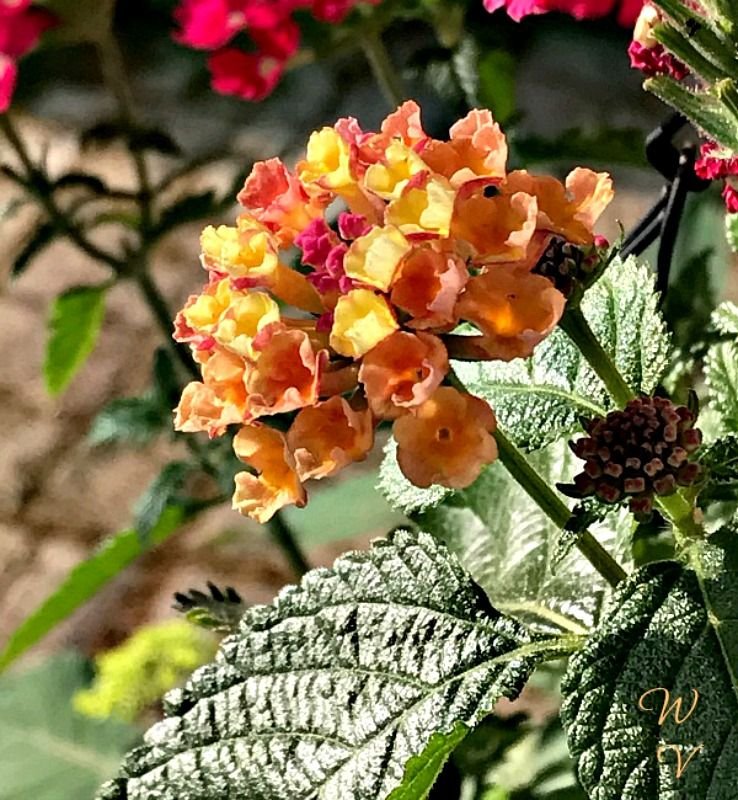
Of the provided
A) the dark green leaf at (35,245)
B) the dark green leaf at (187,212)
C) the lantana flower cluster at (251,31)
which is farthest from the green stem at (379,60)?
the dark green leaf at (35,245)

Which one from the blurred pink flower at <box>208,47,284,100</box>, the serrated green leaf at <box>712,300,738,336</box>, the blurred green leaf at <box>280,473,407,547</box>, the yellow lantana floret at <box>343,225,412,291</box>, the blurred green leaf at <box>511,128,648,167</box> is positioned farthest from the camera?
the blurred green leaf at <box>280,473,407,547</box>

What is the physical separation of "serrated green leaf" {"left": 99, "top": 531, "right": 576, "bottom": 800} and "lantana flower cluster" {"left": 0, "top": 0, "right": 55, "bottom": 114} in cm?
55

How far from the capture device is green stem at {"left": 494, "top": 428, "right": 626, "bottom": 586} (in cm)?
37

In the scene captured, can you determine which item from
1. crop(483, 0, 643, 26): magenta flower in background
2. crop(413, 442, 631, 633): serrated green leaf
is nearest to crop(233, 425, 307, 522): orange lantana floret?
crop(413, 442, 631, 633): serrated green leaf

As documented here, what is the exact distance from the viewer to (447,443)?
33cm

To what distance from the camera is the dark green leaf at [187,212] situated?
89 centimetres

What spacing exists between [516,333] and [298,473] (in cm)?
7

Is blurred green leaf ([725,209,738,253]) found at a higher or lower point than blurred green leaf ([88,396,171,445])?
lower

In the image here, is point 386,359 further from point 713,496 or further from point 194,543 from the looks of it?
point 194,543

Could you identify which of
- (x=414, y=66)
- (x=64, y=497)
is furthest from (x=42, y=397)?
(x=414, y=66)

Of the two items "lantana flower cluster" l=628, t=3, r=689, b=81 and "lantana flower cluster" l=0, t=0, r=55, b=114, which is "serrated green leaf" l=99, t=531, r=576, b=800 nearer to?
"lantana flower cluster" l=628, t=3, r=689, b=81

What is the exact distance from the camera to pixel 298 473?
333 mm

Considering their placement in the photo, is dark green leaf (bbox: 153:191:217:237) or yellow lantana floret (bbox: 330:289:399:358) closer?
yellow lantana floret (bbox: 330:289:399:358)

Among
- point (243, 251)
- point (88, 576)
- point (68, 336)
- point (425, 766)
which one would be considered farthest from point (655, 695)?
point (68, 336)
